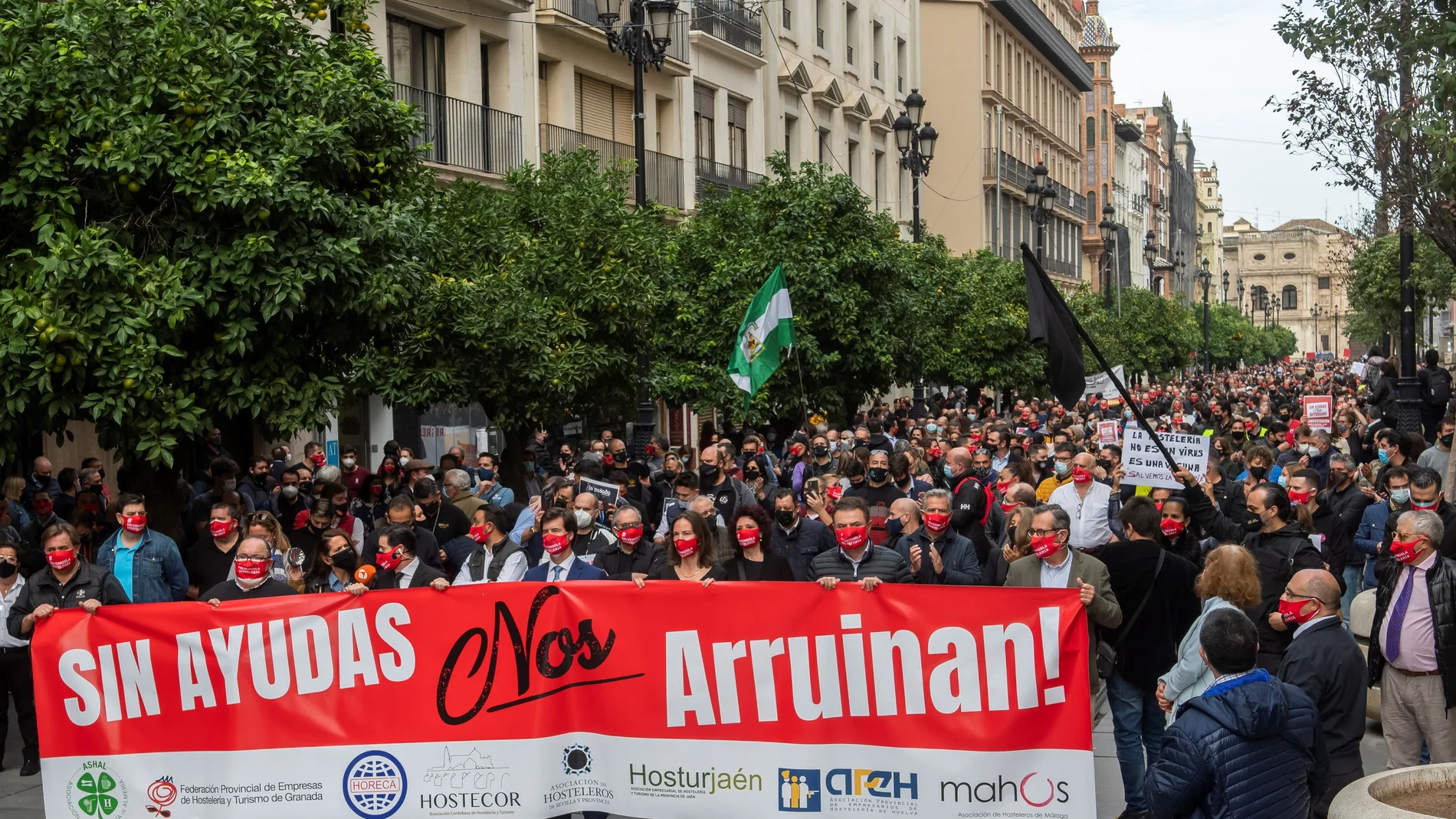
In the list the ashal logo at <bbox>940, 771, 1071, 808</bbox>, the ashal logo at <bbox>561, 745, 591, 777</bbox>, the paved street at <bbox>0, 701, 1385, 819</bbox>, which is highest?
the ashal logo at <bbox>561, 745, 591, 777</bbox>

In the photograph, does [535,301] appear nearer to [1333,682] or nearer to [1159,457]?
[1159,457]

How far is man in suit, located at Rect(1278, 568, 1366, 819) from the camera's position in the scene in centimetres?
678

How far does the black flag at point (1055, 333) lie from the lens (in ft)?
34.4

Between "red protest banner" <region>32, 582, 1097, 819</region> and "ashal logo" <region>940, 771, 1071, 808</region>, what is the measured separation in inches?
0.4

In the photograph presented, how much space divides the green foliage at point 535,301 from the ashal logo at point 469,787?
23.0 ft

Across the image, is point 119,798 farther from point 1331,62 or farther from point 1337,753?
point 1331,62

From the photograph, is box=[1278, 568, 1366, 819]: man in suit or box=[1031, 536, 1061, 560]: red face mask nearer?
box=[1278, 568, 1366, 819]: man in suit

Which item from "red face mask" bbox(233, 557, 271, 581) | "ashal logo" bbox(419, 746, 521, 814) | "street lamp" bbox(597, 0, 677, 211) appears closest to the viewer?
"ashal logo" bbox(419, 746, 521, 814)

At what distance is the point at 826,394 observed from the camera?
76.4 feet

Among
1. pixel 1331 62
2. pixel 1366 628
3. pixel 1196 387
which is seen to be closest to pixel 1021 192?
pixel 1196 387

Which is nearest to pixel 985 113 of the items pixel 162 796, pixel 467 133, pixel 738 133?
pixel 738 133

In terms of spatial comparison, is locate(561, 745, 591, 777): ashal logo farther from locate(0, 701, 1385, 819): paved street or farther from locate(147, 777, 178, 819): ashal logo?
locate(0, 701, 1385, 819): paved street

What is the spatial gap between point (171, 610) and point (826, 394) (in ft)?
52.5

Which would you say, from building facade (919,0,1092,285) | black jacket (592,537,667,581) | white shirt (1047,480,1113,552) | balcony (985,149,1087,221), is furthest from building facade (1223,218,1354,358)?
black jacket (592,537,667,581)
